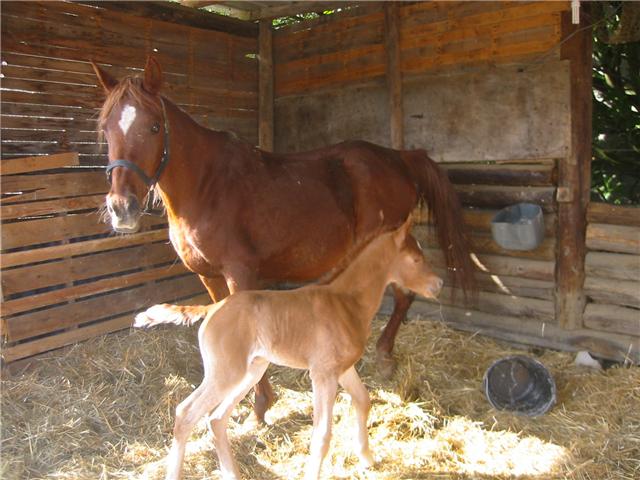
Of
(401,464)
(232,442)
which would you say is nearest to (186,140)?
(232,442)

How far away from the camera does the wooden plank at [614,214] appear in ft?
16.7

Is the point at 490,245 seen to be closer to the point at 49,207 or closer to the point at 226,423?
the point at 226,423

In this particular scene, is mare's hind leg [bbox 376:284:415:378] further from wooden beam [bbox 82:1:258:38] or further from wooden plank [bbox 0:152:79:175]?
wooden beam [bbox 82:1:258:38]

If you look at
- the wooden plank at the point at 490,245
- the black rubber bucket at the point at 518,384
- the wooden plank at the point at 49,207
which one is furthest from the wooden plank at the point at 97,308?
the black rubber bucket at the point at 518,384

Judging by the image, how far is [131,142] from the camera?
3781 mm

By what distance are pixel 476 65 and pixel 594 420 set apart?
3228 mm

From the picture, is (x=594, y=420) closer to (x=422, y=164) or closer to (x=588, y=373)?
(x=588, y=373)

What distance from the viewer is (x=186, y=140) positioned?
4.25 meters

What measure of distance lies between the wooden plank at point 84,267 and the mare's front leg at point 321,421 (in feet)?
9.59

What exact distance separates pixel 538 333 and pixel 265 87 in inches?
162

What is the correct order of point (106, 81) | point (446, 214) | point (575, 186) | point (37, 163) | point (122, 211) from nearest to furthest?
point (122, 211) < point (106, 81) < point (37, 163) < point (575, 186) < point (446, 214)

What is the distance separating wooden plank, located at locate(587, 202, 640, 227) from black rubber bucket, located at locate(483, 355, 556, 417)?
1411 millimetres

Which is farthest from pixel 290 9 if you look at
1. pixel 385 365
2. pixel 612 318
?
pixel 612 318

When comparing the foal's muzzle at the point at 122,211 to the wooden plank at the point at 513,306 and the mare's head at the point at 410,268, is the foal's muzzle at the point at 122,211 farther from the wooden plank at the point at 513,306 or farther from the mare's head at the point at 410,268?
the wooden plank at the point at 513,306
